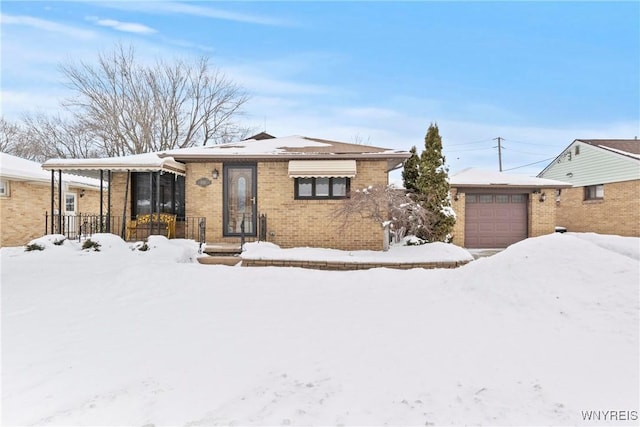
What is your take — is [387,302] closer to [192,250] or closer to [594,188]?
[192,250]

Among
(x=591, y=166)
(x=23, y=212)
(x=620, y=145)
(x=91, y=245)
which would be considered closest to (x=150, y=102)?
(x=23, y=212)

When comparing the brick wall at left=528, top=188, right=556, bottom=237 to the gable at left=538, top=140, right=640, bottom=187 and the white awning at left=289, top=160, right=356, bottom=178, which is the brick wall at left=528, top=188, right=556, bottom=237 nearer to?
the gable at left=538, top=140, right=640, bottom=187

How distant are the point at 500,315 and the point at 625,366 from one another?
63.7 inches

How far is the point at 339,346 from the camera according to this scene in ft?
13.2

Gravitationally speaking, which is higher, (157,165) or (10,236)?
(157,165)

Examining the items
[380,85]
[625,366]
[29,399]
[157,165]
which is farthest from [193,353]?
[380,85]

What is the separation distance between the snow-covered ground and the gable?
14190 mm

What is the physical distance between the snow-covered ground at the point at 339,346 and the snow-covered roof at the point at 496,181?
802 cm

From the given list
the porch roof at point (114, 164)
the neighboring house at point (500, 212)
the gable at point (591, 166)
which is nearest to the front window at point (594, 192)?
the gable at point (591, 166)

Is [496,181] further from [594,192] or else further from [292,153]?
[292,153]

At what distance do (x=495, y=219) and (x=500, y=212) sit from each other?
41 centimetres

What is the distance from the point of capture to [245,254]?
9062mm

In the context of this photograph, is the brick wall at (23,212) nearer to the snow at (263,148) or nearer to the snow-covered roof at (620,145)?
the snow at (263,148)

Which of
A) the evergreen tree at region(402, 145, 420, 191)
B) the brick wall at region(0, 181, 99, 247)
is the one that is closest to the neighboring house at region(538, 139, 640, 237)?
the evergreen tree at region(402, 145, 420, 191)
